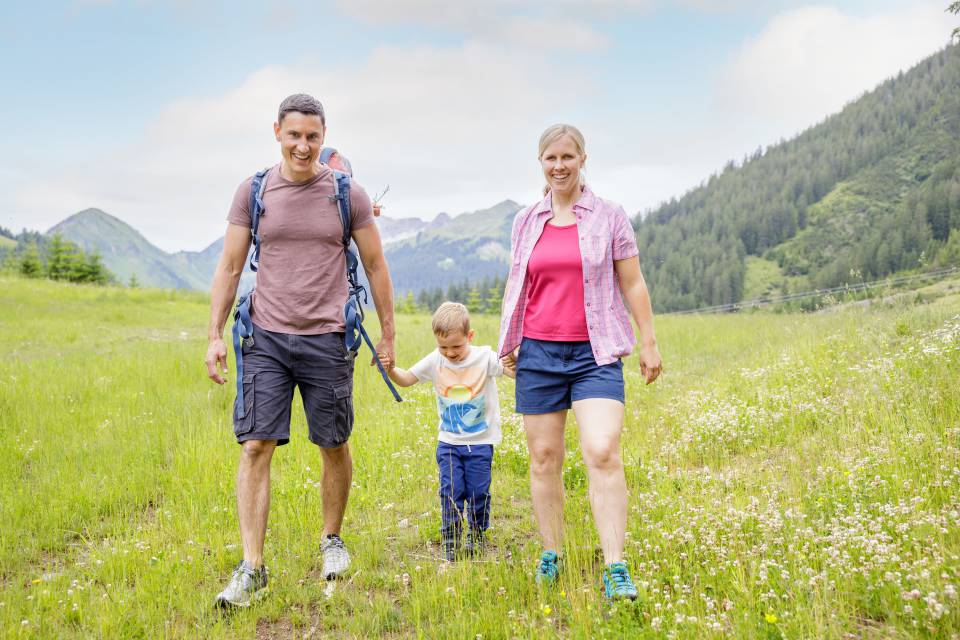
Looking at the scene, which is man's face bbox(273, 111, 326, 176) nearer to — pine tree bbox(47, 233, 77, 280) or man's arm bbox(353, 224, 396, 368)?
man's arm bbox(353, 224, 396, 368)

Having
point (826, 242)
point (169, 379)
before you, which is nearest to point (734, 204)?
point (826, 242)

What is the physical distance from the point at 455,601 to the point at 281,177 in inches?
121

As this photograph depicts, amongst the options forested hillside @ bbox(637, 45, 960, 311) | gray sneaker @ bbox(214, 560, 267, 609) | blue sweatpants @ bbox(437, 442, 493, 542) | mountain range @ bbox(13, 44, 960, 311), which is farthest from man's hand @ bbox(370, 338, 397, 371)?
forested hillside @ bbox(637, 45, 960, 311)

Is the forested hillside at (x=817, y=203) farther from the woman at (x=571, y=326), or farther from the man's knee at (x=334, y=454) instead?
the man's knee at (x=334, y=454)

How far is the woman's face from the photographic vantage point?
423 centimetres

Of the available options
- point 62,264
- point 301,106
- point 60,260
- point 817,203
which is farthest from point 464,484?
point 817,203

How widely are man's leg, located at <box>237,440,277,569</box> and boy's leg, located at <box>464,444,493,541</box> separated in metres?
1.45

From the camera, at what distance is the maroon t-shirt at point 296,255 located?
4.43m

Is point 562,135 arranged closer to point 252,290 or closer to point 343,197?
point 343,197

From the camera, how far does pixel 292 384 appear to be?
4582 millimetres

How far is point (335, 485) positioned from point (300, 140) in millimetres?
2487

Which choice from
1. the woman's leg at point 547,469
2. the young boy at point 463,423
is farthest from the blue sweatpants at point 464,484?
the woman's leg at point 547,469

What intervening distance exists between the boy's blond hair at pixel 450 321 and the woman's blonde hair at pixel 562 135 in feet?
4.42

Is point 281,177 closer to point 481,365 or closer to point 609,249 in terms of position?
point 481,365
